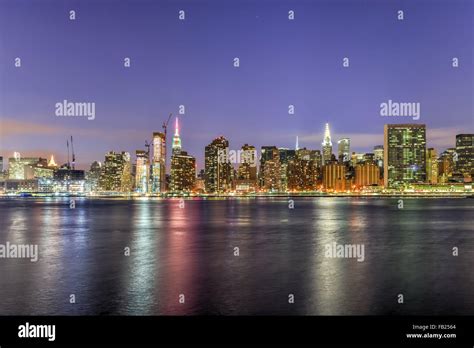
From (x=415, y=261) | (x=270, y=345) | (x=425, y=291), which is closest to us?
(x=270, y=345)

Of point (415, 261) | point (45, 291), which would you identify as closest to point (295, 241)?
point (415, 261)

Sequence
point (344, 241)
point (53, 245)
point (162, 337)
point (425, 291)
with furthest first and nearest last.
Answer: point (344, 241)
point (53, 245)
point (425, 291)
point (162, 337)

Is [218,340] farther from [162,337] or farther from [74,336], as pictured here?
[74,336]

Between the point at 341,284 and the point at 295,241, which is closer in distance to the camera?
the point at 341,284

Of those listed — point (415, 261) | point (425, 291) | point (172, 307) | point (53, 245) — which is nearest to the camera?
point (172, 307)

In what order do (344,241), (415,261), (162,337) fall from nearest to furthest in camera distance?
(162,337)
(415,261)
(344,241)

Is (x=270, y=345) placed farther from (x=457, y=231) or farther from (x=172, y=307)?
(x=457, y=231)

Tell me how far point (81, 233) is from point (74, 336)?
45.9 meters

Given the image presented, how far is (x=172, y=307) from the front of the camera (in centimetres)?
2272

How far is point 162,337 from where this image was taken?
739 inches

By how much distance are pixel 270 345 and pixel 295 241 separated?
34.5 meters

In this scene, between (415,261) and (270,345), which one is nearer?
(270,345)

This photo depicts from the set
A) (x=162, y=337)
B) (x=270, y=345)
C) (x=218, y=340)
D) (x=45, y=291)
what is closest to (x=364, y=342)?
(x=270, y=345)

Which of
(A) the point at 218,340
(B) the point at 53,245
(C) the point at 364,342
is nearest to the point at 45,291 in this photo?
(A) the point at 218,340
